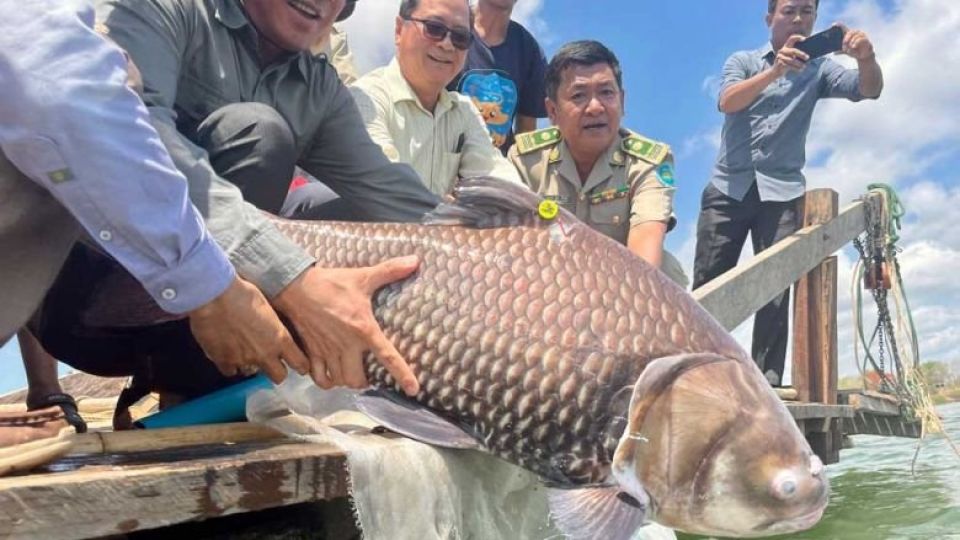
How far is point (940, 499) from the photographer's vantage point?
6.77 metres

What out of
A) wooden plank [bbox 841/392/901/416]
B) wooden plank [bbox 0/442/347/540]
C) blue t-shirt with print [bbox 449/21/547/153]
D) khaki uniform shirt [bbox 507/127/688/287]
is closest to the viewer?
wooden plank [bbox 0/442/347/540]

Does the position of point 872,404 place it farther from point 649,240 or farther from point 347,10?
point 347,10

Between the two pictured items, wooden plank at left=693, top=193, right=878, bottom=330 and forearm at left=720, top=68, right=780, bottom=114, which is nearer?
wooden plank at left=693, top=193, right=878, bottom=330

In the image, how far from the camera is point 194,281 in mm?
1686

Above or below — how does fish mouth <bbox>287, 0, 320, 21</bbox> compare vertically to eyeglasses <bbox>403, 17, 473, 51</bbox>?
below

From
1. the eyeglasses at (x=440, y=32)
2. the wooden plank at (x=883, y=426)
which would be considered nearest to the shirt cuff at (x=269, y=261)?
the eyeglasses at (x=440, y=32)

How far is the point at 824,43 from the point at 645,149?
7.25ft

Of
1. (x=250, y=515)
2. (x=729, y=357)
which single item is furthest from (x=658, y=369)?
(x=250, y=515)

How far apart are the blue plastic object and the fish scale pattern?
0.38 m

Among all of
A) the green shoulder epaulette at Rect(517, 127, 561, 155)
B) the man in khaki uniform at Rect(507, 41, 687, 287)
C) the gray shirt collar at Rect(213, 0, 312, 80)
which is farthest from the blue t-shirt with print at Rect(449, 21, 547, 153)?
the gray shirt collar at Rect(213, 0, 312, 80)

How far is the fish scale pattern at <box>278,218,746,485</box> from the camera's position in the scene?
6.28 ft

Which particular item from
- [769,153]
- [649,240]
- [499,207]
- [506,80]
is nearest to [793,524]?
[499,207]

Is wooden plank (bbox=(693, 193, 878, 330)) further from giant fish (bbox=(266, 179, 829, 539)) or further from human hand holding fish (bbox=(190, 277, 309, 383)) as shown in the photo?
human hand holding fish (bbox=(190, 277, 309, 383))

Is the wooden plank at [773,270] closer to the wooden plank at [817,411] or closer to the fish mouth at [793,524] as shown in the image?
the wooden plank at [817,411]
